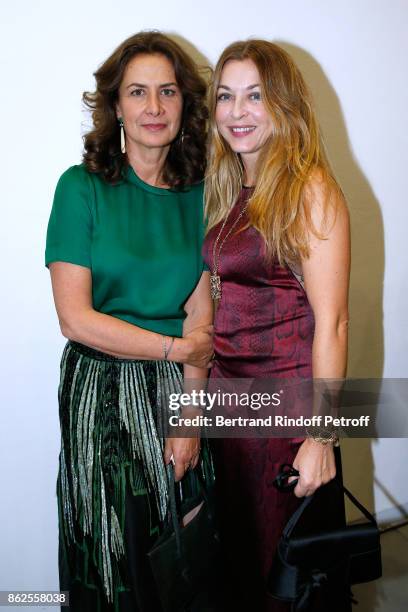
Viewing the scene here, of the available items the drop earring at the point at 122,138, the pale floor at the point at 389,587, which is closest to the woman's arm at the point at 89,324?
the drop earring at the point at 122,138

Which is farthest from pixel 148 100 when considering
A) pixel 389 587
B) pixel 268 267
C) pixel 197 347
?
pixel 389 587

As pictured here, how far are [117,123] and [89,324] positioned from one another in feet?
1.68

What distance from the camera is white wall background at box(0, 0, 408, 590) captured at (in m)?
1.95

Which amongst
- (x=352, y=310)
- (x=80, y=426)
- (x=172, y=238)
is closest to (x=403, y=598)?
(x=352, y=310)

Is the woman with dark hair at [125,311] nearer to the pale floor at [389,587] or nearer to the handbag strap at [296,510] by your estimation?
the handbag strap at [296,510]

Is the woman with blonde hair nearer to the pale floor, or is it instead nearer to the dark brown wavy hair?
the dark brown wavy hair

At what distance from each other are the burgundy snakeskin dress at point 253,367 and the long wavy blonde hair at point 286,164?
0.06 m

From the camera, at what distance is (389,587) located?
8.16ft

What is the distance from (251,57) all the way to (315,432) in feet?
2.78

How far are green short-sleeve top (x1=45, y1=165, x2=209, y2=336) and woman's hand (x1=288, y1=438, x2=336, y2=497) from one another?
1.44 feet

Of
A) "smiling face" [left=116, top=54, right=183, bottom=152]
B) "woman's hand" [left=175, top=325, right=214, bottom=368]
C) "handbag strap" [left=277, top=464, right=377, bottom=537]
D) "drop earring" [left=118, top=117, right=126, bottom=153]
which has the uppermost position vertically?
"smiling face" [left=116, top=54, right=183, bottom=152]

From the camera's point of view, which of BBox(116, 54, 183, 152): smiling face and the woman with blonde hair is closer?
the woman with blonde hair

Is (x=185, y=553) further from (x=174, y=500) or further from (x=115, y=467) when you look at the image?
(x=115, y=467)

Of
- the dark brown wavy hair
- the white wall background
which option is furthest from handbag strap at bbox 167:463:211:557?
the dark brown wavy hair
